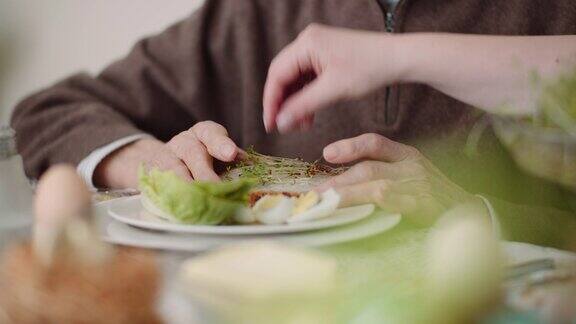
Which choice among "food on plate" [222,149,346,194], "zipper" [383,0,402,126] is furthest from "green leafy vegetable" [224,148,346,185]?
"zipper" [383,0,402,126]

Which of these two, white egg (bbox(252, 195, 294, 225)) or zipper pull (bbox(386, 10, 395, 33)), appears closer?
white egg (bbox(252, 195, 294, 225))

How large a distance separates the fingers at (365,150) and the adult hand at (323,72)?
29 millimetres

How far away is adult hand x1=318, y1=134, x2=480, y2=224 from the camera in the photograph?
1.17 feet

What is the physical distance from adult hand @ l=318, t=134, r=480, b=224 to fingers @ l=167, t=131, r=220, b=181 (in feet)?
0.22

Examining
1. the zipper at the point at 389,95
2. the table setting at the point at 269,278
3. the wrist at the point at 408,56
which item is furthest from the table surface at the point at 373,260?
the zipper at the point at 389,95

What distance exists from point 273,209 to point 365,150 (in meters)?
0.13

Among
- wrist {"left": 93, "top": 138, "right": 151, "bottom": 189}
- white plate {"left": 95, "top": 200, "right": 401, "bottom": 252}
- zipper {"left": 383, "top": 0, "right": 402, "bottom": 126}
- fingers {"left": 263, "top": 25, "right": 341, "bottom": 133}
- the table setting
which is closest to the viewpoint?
the table setting

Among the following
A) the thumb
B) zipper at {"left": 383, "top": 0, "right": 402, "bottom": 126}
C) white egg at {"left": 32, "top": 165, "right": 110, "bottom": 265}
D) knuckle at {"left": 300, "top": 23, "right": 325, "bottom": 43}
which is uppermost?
knuckle at {"left": 300, "top": 23, "right": 325, "bottom": 43}

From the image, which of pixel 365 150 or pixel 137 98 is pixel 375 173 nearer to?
pixel 365 150

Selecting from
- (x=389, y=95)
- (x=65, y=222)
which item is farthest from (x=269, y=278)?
(x=389, y=95)

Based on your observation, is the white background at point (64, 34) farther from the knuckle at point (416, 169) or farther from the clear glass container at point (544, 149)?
the clear glass container at point (544, 149)

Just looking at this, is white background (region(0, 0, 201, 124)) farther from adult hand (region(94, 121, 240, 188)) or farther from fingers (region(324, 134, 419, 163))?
fingers (region(324, 134, 419, 163))

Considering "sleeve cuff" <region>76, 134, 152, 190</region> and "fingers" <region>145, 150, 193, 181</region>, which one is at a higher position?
"fingers" <region>145, 150, 193, 181</region>

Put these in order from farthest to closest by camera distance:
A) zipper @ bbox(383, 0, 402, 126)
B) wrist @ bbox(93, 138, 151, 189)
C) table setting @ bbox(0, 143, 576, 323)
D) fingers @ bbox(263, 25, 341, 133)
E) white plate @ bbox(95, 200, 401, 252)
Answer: zipper @ bbox(383, 0, 402, 126) < wrist @ bbox(93, 138, 151, 189) < fingers @ bbox(263, 25, 341, 133) < white plate @ bbox(95, 200, 401, 252) < table setting @ bbox(0, 143, 576, 323)
